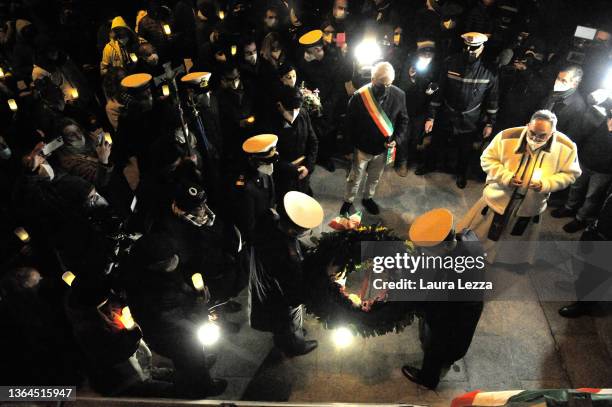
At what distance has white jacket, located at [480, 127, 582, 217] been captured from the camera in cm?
480

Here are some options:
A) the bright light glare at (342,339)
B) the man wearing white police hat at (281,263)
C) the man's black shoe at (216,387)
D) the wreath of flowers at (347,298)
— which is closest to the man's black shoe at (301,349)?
the bright light glare at (342,339)

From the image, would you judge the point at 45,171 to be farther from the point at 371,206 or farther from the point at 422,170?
the point at 422,170

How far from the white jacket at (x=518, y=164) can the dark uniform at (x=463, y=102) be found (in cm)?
162

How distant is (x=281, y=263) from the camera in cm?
399

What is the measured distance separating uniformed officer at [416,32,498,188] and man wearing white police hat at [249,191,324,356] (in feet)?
12.2

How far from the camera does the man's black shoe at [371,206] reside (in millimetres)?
6809

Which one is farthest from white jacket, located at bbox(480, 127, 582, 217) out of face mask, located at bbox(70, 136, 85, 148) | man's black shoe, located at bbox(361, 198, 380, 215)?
face mask, located at bbox(70, 136, 85, 148)

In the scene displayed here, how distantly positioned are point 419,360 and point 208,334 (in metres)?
2.45

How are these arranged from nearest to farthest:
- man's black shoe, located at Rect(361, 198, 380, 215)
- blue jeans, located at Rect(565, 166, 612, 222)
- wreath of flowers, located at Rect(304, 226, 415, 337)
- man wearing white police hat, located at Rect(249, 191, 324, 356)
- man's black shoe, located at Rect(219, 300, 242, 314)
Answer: wreath of flowers, located at Rect(304, 226, 415, 337)
man wearing white police hat, located at Rect(249, 191, 324, 356)
man's black shoe, located at Rect(219, 300, 242, 314)
blue jeans, located at Rect(565, 166, 612, 222)
man's black shoe, located at Rect(361, 198, 380, 215)

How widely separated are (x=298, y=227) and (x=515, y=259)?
355 cm

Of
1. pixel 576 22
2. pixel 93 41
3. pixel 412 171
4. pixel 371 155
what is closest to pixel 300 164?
pixel 371 155

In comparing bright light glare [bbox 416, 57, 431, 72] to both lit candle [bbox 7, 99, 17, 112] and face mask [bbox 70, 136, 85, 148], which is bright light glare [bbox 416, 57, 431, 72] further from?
lit candle [bbox 7, 99, 17, 112]

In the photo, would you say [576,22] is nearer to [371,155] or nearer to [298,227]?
[371,155]

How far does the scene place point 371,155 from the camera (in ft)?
20.6
